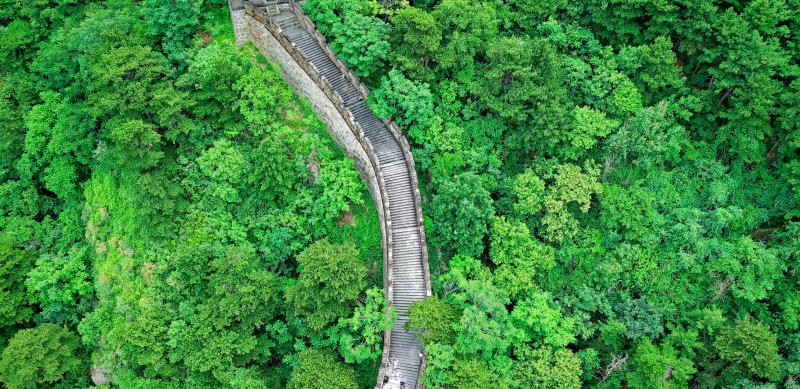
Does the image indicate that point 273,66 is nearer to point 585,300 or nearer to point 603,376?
point 585,300

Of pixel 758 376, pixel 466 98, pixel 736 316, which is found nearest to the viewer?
pixel 758 376

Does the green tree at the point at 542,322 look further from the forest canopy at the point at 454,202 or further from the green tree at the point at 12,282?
the green tree at the point at 12,282

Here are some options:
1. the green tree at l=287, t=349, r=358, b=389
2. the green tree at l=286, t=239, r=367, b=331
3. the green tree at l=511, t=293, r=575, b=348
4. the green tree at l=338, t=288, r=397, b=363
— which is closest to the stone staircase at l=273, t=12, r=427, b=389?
the green tree at l=338, t=288, r=397, b=363

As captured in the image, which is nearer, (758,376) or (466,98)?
(758,376)

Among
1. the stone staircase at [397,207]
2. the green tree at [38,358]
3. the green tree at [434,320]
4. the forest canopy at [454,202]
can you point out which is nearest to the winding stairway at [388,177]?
the stone staircase at [397,207]

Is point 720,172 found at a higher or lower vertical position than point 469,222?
higher

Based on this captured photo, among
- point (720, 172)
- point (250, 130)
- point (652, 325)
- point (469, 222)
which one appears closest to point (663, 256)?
point (652, 325)

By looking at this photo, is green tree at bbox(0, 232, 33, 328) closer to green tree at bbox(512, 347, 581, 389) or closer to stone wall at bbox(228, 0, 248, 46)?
stone wall at bbox(228, 0, 248, 46)
